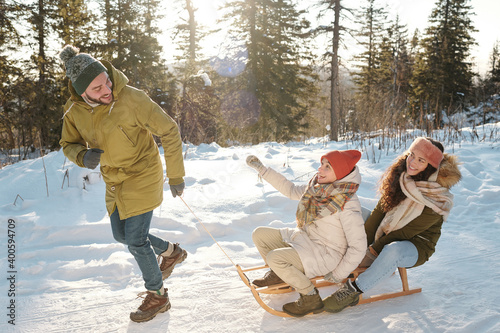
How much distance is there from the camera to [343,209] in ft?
7.22

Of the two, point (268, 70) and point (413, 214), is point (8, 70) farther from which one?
point (413, 214)

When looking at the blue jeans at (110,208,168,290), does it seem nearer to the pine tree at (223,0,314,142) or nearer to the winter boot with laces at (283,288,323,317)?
the winter boot with laces at (283,288,323,317)

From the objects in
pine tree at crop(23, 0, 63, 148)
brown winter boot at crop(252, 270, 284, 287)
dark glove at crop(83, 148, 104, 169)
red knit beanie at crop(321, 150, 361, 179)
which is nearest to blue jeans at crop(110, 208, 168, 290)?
dark glove at crop(83, 148, 104, 169)

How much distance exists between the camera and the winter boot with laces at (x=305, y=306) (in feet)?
7.06

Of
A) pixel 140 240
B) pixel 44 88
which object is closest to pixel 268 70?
pixel 44 88

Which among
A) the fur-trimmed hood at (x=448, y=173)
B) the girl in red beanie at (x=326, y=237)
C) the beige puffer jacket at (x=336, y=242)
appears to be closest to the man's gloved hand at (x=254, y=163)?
the girl in red beanie at (x=326, y=237)

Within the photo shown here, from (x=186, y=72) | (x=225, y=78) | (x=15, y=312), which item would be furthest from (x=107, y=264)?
(x=225, y=78)

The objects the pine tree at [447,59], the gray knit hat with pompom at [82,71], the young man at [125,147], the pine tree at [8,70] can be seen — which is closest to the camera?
the gray knit hat with pompom at [82,71]

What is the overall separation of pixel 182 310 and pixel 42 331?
2.94ft

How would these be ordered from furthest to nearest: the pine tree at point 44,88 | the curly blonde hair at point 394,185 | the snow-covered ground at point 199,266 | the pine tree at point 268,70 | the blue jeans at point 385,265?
the pine tree at point 268,70
the pine tree at point 44,88
the curly blonde hair at point 394,185
the blue jeans at point 385,265
the snow-covered ground at point 199,266

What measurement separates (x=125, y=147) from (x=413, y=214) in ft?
7.00

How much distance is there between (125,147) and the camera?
7.09ft

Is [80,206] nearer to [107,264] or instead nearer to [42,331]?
[107,264]

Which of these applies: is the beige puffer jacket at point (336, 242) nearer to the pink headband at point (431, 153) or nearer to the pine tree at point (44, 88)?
the pink headband at point (431, 153)
